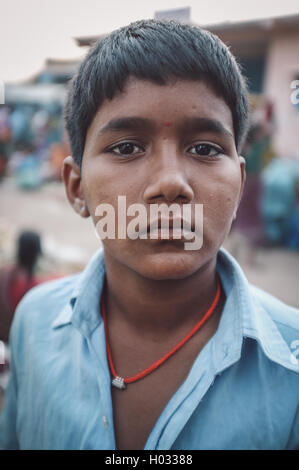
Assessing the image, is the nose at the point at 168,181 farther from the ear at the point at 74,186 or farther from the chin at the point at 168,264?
the ear at the point at 74,186

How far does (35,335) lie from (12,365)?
0.21 m

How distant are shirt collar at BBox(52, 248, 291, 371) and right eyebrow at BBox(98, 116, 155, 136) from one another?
52 cm

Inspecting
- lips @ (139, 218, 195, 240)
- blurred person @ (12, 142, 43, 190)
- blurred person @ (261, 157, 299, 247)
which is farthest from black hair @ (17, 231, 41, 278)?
blurred person @ (12, 142, 43, 190)

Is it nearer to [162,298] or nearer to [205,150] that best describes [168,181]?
[205,150]

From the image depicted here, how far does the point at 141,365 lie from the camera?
1.10 meters

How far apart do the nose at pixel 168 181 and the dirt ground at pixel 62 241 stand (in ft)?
9.31

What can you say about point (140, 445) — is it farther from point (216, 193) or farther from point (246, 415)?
point (216, 193)

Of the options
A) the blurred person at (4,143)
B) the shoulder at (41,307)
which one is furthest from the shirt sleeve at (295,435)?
the blurred person at (4,143)

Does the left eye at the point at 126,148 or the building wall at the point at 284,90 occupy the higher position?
the building wall at the point at 284,90

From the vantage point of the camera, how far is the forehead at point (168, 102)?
0.87 metres

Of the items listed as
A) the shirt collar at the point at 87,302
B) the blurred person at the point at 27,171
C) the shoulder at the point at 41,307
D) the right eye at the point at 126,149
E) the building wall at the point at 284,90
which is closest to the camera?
the right eye at the point at 126,149

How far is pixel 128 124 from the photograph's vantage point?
91 cm

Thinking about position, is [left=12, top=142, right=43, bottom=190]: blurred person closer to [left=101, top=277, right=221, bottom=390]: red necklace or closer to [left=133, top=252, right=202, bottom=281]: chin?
[left=101, top=277, right=221, bottom=390]: red necklace
